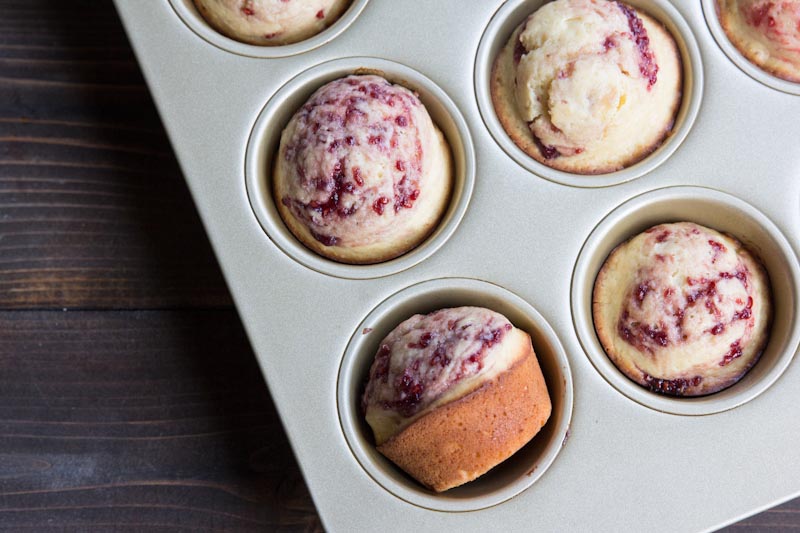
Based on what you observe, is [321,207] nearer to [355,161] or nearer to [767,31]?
[355,161]

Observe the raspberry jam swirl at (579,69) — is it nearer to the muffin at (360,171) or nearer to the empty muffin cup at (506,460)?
the muffin at (360,171)

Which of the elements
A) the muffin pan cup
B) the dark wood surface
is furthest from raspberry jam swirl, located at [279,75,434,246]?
the muffin pan cup

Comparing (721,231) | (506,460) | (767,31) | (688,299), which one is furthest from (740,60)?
(506,460)

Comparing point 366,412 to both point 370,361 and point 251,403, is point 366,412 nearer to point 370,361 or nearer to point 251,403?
point 370,361

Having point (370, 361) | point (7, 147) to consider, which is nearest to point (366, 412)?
point (370, 361)

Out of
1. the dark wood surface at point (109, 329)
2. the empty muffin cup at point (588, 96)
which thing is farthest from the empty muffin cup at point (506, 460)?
the dark wood surface at point (109, 329)

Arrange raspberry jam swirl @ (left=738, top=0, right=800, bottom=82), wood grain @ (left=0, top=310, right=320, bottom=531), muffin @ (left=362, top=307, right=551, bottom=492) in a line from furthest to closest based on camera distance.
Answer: wood grain @ (left=0, top=310, right=320, bottom=531) → raspberry jam swirl @ (left=738, top=0, right=800, bottom=82) → muffin @ (left=362, top=307, right=551, bottom=492)

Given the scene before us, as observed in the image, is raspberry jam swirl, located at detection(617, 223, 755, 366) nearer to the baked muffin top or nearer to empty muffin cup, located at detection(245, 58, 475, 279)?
the baked muffin top
